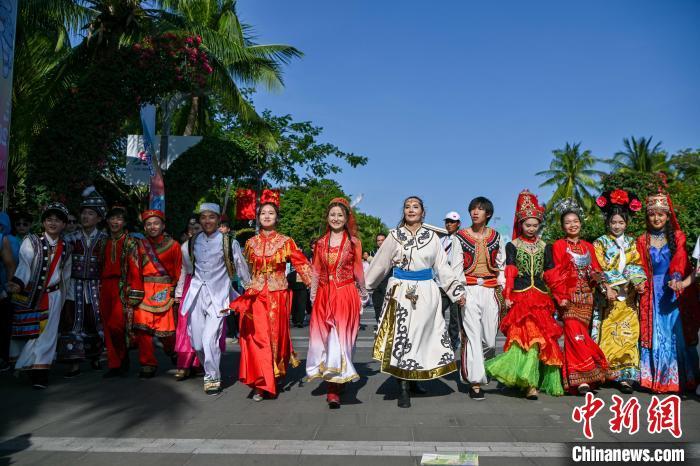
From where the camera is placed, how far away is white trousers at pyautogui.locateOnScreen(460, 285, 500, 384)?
234 inches

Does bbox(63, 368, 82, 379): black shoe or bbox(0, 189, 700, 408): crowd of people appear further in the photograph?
bbox(63, 368, 82, 379): black shoe

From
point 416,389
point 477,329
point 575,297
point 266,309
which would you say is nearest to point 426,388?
point 416,389

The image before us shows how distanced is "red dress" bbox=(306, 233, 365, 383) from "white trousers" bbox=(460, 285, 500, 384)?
3.79 feet

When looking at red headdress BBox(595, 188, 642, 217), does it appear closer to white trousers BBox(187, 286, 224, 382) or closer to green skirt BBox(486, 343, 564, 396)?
green skirt BBox(486, 343, 564, 396)

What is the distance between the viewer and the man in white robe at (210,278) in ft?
21.4

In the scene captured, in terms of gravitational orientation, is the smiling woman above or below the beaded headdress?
below

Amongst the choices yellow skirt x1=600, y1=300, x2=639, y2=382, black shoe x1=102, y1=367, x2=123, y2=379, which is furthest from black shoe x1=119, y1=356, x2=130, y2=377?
yellow skirt x1=600, y1=300, x2=639, y2=382

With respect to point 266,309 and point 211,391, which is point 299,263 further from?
point 211,391

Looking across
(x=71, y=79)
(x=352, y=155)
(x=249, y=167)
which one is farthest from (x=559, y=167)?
(x=71, y=79)

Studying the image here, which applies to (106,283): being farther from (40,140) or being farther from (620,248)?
(620,248)

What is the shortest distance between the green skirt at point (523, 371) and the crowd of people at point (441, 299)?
1cm

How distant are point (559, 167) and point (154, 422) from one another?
195 ft

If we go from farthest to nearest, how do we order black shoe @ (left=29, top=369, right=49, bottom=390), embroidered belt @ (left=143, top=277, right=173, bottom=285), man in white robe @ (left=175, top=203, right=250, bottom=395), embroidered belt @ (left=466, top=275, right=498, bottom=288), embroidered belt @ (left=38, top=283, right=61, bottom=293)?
embroidered belt @ (left=143, top=277, right=173, bottom=285) < embroidered belt @ (left=38, top=283, right=61, bottom=293) < man in white robe @ (left=175, top=203, right=250, bottom=395) < black shoe @ (left=29, top=369, right=49, bottom=390) < embroidered belt @ (left=466, top=275, right=498, bottom=288)

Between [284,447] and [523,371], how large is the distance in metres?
2.64
